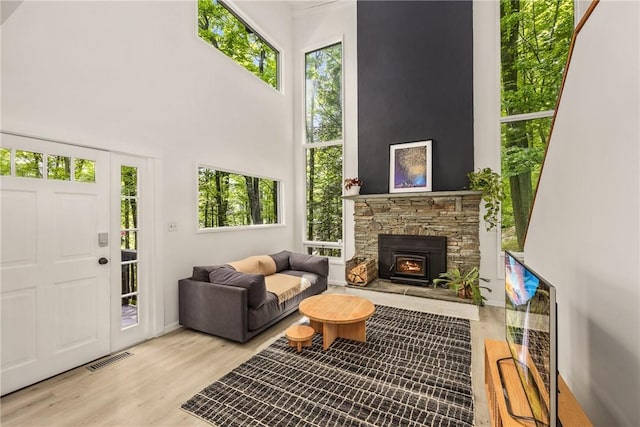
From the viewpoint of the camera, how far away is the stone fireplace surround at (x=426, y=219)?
13.6 ft

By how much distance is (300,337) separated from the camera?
2.63 meters

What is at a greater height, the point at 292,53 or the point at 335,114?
the point at 292,53

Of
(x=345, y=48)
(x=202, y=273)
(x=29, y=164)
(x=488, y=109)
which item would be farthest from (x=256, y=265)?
(x=345, y=48)

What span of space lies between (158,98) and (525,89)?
4.80 meters

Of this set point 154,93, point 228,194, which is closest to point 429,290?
point 228,194

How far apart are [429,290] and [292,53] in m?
5.03

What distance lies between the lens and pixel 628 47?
104 centimetres

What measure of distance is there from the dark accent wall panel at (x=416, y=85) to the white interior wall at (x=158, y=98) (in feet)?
5.66

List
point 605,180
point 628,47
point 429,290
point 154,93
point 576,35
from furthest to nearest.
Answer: point 429,290
point 154,93
point 576,35
point 605,180
point 628,47

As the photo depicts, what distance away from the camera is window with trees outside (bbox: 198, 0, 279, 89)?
3902 millimetres

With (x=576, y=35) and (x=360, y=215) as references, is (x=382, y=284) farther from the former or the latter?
(x=576, y=35)

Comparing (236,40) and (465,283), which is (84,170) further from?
(465,283)

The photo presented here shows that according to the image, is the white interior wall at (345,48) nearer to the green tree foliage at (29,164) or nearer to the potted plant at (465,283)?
the potted plant at (465,283)

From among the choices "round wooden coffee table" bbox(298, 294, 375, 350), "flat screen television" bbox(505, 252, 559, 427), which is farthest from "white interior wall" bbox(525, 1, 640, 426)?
"round wooden coffee table" bbox(298, 294, 375, 350)
